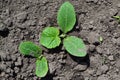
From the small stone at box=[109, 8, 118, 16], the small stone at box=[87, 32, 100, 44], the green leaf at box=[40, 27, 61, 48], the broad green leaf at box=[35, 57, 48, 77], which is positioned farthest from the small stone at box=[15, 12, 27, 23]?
the small stone at box=[109, 8, 118, 16]

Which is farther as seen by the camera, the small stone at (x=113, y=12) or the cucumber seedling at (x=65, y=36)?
the small stone at (x=113, y=12)

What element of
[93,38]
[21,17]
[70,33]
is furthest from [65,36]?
[21,17]

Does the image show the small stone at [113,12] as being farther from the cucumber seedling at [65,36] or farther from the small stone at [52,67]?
the small stone at [52,67]

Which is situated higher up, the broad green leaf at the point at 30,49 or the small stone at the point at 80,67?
the broad green leaf at the point at 30,49

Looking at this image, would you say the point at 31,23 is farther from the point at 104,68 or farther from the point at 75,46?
the point at 104,68

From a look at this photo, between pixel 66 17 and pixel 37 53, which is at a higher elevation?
pixel 66 17

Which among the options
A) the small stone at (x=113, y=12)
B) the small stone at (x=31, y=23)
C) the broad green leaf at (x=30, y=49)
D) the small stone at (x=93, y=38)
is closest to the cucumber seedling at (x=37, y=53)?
the broad green leaf at (x=30, y=49)
